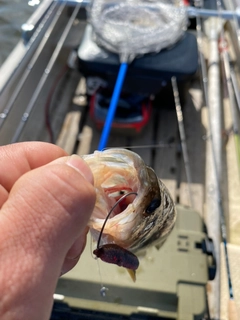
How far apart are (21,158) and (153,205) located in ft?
1.11

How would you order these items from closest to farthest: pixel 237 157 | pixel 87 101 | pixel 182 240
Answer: pixel 182 240
pixel 237 157
pixel 87 101

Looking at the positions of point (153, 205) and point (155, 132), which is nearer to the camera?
point (153, 205)

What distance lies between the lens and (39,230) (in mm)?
616

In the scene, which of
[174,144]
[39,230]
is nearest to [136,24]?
[174,144]

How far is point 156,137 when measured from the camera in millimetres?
2416

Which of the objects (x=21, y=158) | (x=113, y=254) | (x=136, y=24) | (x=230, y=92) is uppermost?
(x=21, y=158)

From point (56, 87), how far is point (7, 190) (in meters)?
1.96

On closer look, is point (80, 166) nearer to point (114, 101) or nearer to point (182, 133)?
point (114, 101)

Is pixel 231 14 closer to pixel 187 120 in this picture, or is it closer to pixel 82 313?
pixel 187 120

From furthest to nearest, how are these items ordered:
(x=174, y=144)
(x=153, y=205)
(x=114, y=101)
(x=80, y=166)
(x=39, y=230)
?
(x=174, y=144)
(x=114, y=101)
(x=153, y=205)
(x=80, y=166)
(x=39, y=230)

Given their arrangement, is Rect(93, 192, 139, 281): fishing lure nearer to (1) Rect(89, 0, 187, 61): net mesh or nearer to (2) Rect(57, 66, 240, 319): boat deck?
(2) Rect(57, 66, 240, 319): boat deck

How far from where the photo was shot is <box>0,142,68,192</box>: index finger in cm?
82

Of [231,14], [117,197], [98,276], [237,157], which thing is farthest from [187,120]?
[117,197]

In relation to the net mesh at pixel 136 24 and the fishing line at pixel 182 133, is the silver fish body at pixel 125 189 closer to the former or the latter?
the fishing line at pixel 182 133
